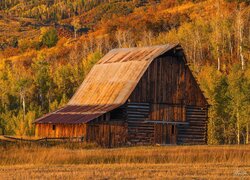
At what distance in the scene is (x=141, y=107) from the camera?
186ft

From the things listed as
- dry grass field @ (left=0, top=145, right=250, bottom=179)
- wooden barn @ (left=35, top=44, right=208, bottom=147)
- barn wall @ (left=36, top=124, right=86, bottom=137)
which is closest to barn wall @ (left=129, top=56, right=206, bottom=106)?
wooden barn @ (left=35, top=44, right=208, bottom=147)

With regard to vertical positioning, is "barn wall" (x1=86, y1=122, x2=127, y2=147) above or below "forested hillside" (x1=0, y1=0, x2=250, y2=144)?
below

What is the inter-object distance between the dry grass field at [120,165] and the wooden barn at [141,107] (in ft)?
44.8

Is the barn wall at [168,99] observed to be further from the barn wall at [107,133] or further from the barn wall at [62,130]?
the barn wall at [62,130]

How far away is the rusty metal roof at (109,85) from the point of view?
55938 mm

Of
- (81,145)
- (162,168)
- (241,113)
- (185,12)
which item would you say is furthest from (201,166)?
(185,12)

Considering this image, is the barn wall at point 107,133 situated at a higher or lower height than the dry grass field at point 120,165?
higher

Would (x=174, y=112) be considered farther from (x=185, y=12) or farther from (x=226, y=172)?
(x=185, y=12)

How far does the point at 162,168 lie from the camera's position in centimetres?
3030

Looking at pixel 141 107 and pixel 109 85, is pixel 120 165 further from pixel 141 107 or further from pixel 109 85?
pixel 109 85

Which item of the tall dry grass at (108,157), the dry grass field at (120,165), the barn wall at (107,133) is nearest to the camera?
the dry grass field at (120,165)

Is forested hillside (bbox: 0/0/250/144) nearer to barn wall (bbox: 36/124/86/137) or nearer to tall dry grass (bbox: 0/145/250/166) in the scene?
barn wall (bbox: 36/124/86/137)

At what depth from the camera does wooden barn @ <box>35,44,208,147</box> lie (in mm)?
55375

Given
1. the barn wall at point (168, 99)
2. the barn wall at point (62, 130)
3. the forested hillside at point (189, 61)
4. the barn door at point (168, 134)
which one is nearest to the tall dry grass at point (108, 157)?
the barn wall at point (62, 130)
